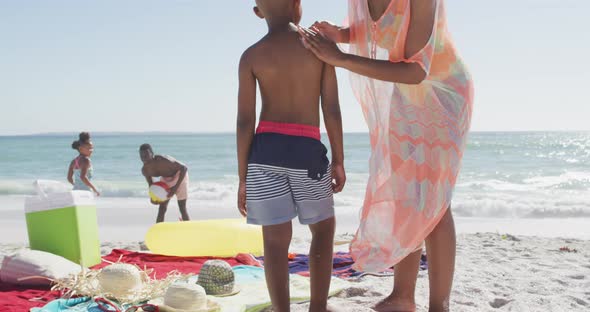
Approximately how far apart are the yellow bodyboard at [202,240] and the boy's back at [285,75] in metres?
2.42

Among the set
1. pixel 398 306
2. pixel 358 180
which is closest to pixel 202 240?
pixel 398 306

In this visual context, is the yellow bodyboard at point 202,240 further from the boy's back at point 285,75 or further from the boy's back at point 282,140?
the boy's back at point 285,75

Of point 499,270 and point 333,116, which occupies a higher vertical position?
point 333,116

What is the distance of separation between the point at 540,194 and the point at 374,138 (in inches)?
462

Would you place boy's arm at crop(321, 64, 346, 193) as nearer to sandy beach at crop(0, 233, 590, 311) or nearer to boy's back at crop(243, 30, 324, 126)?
boy's back at crop(243, 30, 324, 126)

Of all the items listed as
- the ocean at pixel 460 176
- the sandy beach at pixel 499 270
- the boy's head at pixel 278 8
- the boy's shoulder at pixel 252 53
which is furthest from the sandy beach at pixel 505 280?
the ocean at pixel 460 176

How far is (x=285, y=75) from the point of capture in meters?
2.42

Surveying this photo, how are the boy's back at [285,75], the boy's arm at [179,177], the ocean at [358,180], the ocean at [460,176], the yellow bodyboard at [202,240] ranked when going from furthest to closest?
the ocean at [460,176], the ocean at [358,180], the boy's arm at [179,177], the yellow bodyboard at [202,240], the boy's back at [285,75]

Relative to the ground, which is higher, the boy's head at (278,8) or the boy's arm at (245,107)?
the boy's head at (278,8)

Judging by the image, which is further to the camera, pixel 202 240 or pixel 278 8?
pixel 202 240

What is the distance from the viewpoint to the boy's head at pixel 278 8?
2.44 m

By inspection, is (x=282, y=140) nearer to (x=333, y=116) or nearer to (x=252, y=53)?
(x=333, y=116)

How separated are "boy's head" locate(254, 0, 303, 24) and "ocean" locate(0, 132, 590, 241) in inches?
233

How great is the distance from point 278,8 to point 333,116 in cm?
50
